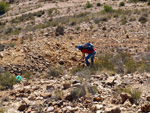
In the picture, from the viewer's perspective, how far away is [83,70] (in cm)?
798

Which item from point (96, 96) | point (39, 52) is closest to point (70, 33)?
point (39, 52)

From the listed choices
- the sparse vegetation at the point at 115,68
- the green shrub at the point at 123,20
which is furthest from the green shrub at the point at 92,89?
the green shrub at the point at 123,20

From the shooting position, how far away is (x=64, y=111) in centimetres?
481

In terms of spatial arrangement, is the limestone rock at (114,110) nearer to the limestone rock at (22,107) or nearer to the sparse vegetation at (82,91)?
the sparse vegetation at (82,91)

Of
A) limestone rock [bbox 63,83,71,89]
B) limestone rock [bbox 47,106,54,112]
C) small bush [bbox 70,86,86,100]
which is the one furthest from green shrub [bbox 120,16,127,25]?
limestone rock [bbox 47,106,54,112]

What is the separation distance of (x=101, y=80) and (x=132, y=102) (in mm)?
1959

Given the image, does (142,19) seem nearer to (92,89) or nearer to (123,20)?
(123,20)

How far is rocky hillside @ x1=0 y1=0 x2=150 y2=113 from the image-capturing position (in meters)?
5.08

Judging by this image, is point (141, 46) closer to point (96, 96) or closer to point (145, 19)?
point (145, 19)

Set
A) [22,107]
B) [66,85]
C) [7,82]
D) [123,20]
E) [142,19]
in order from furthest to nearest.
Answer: [123,20]
[142,19]
[7,82]
[66,85]
[22,107]

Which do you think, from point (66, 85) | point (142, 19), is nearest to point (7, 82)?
point (66, 85)

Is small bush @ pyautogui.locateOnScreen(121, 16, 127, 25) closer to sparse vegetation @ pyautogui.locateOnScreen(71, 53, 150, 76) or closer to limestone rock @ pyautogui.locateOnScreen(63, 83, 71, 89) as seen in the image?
sparse vegetation @ pyautogui.locateOnScreen(71, 53, 150, 76)

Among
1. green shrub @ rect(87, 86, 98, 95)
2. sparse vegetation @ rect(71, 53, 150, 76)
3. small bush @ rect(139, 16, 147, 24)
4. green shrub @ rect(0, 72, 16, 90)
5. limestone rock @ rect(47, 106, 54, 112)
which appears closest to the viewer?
limestone rock @ rect(47, 106, 54, 112)

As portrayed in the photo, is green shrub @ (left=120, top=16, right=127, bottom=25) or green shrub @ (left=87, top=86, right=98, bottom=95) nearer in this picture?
green shrub @ (left=87, top=86, right=98, bottom=95)
